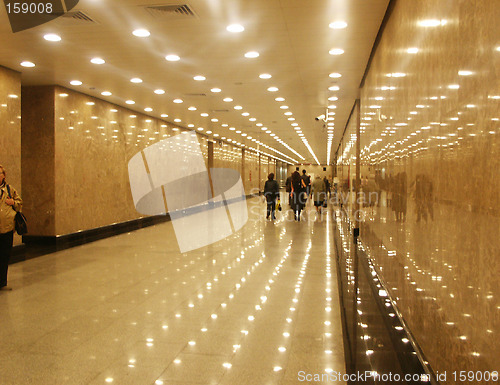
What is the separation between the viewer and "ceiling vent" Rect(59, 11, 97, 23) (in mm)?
6383

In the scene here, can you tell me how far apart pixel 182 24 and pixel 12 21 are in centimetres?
261

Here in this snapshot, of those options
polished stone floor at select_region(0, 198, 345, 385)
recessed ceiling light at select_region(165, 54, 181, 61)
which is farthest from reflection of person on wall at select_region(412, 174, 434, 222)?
recessed ceiling light at select_region(165, 54, 181, 61)

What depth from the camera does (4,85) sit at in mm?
9586

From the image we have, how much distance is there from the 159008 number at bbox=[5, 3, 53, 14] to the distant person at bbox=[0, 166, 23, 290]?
2.55m

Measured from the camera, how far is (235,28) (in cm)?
695

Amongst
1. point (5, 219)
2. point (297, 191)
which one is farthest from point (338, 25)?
point (297, 191)

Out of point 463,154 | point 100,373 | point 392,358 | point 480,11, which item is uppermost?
point 480,11

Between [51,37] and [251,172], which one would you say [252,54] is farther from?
[251,172]

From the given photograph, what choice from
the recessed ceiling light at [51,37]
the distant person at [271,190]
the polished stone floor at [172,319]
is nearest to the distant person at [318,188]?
the distant person at [271,190]

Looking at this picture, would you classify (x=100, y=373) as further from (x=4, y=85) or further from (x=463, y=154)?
(x=4, y=85)

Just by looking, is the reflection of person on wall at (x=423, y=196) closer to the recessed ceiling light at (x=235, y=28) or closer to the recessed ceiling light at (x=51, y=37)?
the recessed ceiling light at (x=235, y=28)

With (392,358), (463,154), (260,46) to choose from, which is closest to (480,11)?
(463,154)

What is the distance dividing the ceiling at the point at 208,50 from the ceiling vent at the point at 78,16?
0.06 m

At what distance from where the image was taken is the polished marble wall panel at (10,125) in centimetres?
948
